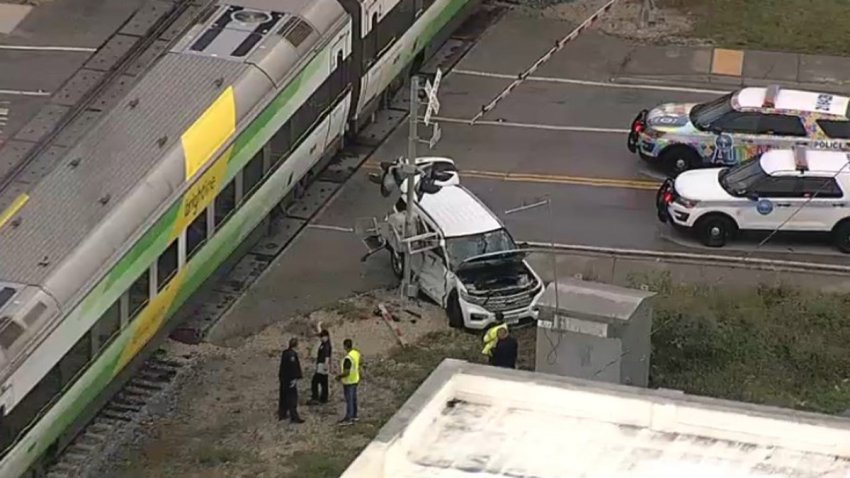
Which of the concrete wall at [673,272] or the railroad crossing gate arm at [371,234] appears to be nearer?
the concrete wall at [673,272]

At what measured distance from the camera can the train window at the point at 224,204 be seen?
92.1 ft

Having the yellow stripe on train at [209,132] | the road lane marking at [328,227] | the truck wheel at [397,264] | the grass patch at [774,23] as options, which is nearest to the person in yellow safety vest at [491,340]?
the truck wheel at [397,264]

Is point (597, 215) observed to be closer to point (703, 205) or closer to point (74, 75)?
point (703, 205)

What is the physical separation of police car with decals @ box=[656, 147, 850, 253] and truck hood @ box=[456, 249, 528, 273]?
11.1 feet

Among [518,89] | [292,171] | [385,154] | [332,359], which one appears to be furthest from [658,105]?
[332,359]

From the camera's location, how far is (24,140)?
109ft

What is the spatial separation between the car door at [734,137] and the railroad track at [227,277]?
5.39 meters

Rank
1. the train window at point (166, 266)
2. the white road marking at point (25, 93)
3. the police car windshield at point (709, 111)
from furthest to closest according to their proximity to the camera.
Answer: the white road marking at point (25, 93) < the police car windshield at point (709, 111) < the train window at point (166, 266)

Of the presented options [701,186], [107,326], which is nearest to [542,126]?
[701,186]

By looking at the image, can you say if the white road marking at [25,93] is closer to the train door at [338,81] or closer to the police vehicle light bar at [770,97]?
the train door at [338,81]

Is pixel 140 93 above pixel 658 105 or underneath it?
above

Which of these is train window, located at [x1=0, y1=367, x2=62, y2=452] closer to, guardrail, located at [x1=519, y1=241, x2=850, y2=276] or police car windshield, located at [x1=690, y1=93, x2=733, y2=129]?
guardrail, located at [x1=519, y1=241, x2=850, y2=276]

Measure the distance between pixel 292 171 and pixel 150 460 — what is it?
615 centimetres

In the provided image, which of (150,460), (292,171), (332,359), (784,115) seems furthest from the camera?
(784,115)
